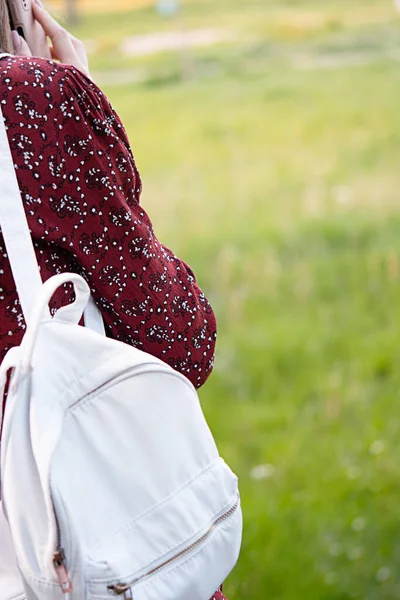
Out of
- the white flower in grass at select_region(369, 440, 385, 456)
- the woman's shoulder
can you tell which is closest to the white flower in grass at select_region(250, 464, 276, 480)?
the white flower in grass at select_region(369, 440, 385, 456)

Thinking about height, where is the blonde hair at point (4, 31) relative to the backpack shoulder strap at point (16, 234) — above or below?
above

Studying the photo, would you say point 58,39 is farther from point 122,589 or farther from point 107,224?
point 122,589

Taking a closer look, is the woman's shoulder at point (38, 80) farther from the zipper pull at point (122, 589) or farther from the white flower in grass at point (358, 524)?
the white flower in grass at point (358, 524)

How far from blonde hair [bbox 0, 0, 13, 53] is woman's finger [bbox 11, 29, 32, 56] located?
0.01 meters

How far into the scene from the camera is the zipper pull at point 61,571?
83 centimetres

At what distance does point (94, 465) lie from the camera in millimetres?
863

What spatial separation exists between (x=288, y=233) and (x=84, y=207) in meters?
3.51

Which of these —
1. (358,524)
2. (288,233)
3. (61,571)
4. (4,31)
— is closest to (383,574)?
(358,524)

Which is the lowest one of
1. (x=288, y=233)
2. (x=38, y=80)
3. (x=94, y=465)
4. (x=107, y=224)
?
(x=288, y=233)

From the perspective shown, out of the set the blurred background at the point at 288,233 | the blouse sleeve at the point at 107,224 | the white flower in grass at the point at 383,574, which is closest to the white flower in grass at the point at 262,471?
the blurred background at the point at 288,233

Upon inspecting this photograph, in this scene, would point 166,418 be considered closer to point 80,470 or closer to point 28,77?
point 80,470

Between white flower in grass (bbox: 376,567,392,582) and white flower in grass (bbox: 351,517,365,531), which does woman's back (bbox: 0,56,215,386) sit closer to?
white flower in grass (bbox: 376,567,392,582)

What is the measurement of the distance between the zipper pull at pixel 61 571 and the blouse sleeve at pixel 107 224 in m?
0.26

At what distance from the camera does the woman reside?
2.99 ft
